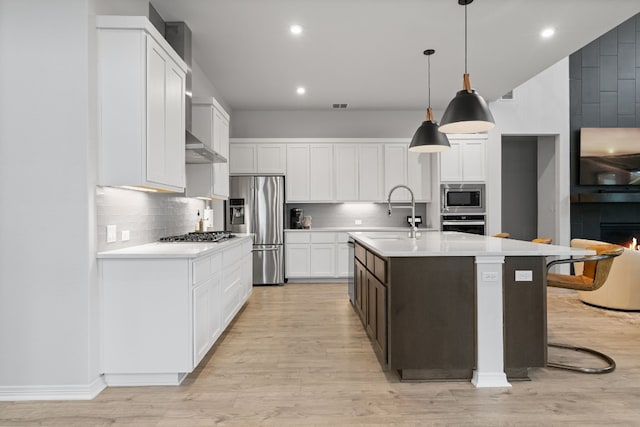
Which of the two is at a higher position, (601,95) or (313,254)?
(601,95)

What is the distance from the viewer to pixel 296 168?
254 inches

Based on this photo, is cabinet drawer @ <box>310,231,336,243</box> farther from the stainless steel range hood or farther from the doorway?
the doorway

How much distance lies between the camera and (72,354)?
7.86ft

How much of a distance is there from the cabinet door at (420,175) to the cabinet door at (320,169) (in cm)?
133

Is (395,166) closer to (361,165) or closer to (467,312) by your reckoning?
(361,165)

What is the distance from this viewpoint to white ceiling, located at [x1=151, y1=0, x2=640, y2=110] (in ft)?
11.3

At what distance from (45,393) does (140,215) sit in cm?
142

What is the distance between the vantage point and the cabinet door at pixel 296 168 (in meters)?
6.43

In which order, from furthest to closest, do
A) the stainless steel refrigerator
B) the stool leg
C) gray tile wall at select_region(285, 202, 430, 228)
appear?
gray tile wall at select_region(285, 202, 430, 228), the stainless steel refrigerator, the stool leg

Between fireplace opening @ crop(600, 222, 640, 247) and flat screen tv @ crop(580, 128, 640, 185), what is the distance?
725 mm

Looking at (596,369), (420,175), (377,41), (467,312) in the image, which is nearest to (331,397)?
(467,312)

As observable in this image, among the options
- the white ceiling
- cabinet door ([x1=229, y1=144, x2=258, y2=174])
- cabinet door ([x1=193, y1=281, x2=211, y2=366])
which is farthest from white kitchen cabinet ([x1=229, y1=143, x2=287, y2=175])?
cabinet door ([x1=193, y1=281, x2=211, y2=366])

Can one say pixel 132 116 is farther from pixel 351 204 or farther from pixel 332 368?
pixel 351 204

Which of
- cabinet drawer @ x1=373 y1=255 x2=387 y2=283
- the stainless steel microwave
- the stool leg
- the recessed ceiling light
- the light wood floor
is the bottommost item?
the light wood floor
